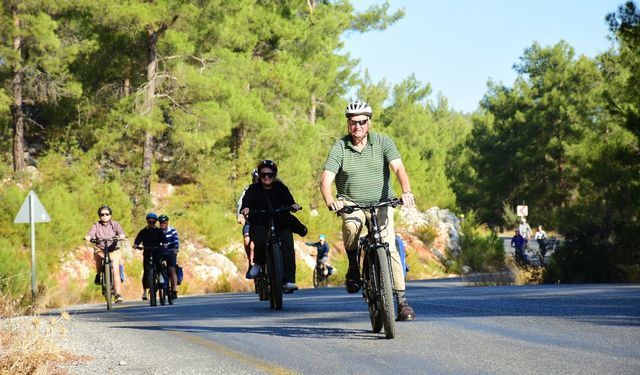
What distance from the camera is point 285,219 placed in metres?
13.9

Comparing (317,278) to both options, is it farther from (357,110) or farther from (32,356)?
(32,356)

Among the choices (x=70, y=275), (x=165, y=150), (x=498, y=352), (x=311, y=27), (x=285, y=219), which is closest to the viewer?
(x=498, y=352)

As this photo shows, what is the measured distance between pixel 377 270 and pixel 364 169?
949 millimetres

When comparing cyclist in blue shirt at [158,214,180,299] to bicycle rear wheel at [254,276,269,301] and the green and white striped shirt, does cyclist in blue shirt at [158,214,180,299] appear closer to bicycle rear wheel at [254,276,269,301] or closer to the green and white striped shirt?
bicycle rear wheel at [254,276,269,301]

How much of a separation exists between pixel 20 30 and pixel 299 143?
53.1ft

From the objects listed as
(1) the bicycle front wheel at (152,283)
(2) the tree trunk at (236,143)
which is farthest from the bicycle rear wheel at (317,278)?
(1) the bicycle front wheel at (152,283)

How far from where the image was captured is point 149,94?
39844 millimetres

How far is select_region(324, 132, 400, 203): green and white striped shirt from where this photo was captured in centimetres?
959

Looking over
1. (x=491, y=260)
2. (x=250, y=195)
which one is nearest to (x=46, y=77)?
(x=491, y=260)

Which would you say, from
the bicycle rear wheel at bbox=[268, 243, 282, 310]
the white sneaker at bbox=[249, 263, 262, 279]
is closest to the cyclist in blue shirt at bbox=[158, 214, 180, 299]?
the white sneaker at bbox=[249, 263, 262, 279]

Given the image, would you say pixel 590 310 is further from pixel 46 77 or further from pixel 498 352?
pixel 46 77

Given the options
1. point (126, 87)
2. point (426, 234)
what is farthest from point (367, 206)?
point (426, 234)

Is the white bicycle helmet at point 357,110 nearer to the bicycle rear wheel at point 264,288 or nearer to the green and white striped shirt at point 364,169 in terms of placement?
the green and white striped shirt at point 364,169

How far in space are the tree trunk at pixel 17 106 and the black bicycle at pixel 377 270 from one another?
30421mm
